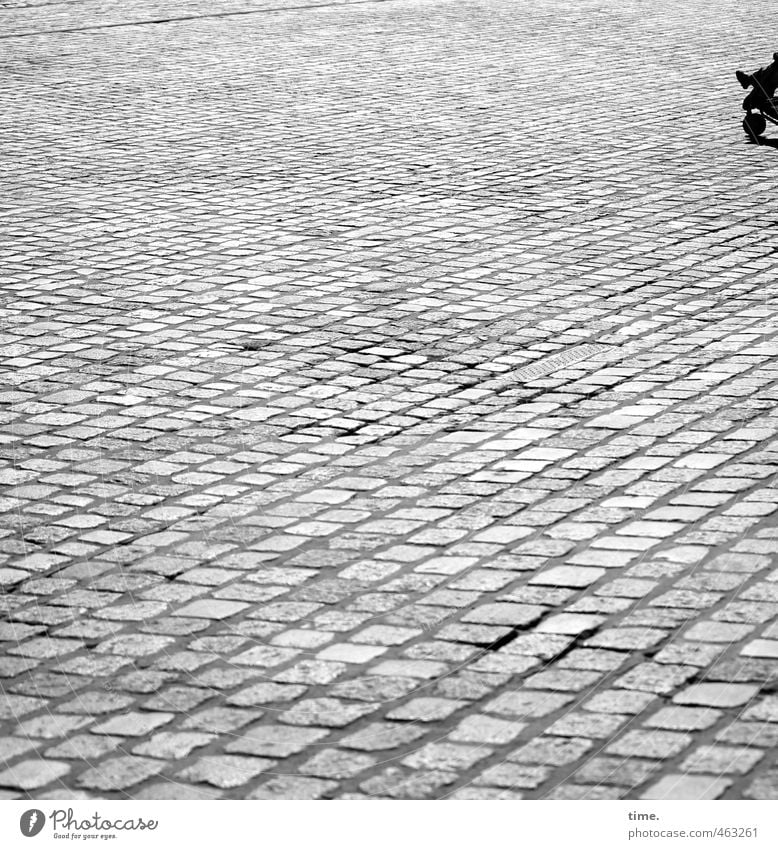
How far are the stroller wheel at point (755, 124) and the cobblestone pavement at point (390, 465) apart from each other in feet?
0.56

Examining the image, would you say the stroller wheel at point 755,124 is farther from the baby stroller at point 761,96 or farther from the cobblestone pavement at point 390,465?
the cobblestone pavement at point 390,465

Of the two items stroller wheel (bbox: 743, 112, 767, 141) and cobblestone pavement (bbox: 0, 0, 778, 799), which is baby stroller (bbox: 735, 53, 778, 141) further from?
cobblestone pavement (bbox: 0, 0, 778, 799)

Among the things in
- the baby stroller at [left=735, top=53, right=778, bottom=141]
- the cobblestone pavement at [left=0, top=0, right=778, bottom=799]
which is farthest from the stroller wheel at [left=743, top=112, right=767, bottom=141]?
the cobblestone pavement at [left=0, top=0, right=778, bottom=799]

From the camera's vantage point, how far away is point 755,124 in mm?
11273

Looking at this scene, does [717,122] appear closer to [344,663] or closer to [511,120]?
[511,120]

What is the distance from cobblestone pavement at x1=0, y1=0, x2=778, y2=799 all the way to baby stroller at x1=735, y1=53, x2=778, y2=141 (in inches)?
10.4

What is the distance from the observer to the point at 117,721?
3875 mm

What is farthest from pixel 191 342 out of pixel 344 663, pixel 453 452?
pixel 344 663

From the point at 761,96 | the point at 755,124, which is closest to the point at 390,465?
the point at 761,96

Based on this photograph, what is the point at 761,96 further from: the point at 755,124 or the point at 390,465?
the point at 390,465

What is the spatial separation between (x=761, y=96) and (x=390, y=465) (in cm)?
621

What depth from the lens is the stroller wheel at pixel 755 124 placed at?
440 inches

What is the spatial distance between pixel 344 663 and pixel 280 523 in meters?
1.06

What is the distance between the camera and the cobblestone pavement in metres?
3.78
